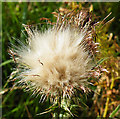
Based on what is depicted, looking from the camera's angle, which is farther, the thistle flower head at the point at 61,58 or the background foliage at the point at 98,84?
the background foliage at the point at 98,84

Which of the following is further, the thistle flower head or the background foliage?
the background foliage

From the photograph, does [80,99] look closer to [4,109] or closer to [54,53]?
[54,53]

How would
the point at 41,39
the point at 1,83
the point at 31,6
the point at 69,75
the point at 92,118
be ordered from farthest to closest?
the point at 31,6 < the point at 1,83 < the point at 92,118 < the point at 41,39 < the point at 69,75

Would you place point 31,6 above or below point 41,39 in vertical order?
above

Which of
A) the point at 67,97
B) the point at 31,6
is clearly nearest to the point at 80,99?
the point at 67,97
